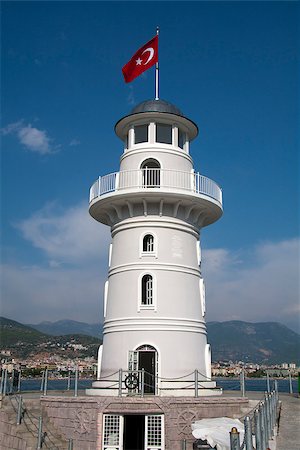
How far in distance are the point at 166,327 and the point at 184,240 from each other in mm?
3800

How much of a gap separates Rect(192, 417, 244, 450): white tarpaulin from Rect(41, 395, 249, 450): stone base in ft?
4.83

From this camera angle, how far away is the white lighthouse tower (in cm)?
2019

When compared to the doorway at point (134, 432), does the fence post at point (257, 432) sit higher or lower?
higher

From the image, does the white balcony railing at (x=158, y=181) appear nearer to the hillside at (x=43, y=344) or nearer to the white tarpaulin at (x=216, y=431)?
the white tarpaulin at (x=216, y=431)

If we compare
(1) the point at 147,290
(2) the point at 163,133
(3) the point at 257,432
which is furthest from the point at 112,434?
(2) the point at 163,133

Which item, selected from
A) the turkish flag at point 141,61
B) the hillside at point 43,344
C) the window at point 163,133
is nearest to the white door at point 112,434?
the window at point 163,133

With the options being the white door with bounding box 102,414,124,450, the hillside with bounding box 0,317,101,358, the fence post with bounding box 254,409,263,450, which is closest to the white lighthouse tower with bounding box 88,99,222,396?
the white door with bounding box 102,414,124,450

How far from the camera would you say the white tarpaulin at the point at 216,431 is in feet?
41.8

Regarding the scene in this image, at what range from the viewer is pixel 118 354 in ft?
67.7

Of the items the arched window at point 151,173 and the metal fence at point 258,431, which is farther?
the arched window at point 151,173

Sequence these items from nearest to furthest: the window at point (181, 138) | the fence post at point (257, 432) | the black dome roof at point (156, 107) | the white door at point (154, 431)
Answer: the fence post at point (257, 432) < the white door at point (154, 431) < the black dome roof at point (156, 107) < the window at point (181, 138)

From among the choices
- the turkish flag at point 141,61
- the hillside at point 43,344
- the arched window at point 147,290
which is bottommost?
the arched window at point 147,290

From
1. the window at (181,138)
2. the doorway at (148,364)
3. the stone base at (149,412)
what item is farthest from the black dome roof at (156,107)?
the stone base at (149,412)

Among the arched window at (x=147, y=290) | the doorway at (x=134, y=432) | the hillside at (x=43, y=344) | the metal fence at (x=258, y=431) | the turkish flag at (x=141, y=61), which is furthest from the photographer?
the hillside at (x=43, y=344)
